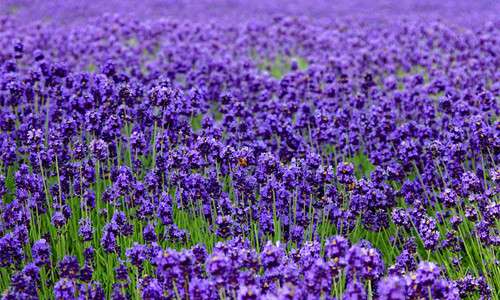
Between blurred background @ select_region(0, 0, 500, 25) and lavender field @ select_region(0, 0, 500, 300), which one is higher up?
blurred background @ select_region(0, 0, 500, 25)

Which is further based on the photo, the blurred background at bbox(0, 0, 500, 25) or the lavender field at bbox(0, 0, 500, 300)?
the blurred background at bbox(0, 0, 500, 25)

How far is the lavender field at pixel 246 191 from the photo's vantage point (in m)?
3.62

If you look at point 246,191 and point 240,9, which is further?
point 240,9

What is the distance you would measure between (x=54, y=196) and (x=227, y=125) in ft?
5.99

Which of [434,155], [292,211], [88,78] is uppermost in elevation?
[88,78]

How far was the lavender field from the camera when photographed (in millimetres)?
3619

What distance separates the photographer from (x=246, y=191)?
4.71 meters

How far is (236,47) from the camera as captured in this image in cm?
1118

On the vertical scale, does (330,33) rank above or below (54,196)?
above

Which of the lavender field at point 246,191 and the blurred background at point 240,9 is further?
the blurred background at point 240,9

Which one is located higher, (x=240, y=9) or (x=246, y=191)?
Answer: (x=240, y=9)

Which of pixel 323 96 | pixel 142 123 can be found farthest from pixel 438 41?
pixel 142 123

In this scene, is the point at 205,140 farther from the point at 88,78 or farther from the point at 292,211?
the point at 88,78

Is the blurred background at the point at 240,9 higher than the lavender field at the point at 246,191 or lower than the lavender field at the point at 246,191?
higher
